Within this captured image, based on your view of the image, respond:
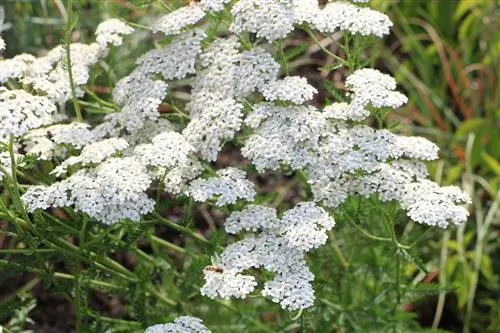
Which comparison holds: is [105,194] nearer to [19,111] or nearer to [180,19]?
[19,111]

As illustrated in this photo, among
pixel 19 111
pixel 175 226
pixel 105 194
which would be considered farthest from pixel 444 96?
pixel 19 111

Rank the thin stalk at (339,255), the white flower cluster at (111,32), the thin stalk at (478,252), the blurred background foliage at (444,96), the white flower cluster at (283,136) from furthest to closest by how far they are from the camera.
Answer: the blurred background foliage at (444,96)
the thin stalk at (478,252)
the thin stalk at (339,255)
the white flower cluster at (111,32)
the white flower cluster at (283,136)

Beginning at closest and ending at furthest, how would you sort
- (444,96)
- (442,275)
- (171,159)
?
(171,159)
(442,275)
(444,96)

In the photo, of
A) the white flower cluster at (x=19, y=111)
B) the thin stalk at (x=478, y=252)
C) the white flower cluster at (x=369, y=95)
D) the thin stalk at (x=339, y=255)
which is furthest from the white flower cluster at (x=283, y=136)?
the thin stalk at (x=478, y=252)

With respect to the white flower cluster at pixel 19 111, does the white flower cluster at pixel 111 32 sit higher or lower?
lower

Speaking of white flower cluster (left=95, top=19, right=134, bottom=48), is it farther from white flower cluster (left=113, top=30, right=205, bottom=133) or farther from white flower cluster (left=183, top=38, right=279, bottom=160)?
white flower cluster (left=183, top=38, right=279, bottom=160)

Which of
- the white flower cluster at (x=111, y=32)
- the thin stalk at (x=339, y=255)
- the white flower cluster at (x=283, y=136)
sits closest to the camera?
the white flower cluster at (x=283, y=136)

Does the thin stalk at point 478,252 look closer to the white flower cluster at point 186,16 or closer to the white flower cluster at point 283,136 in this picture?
the white flower cluster at point 283,136

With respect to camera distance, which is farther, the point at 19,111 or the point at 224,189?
the point at 224,189
